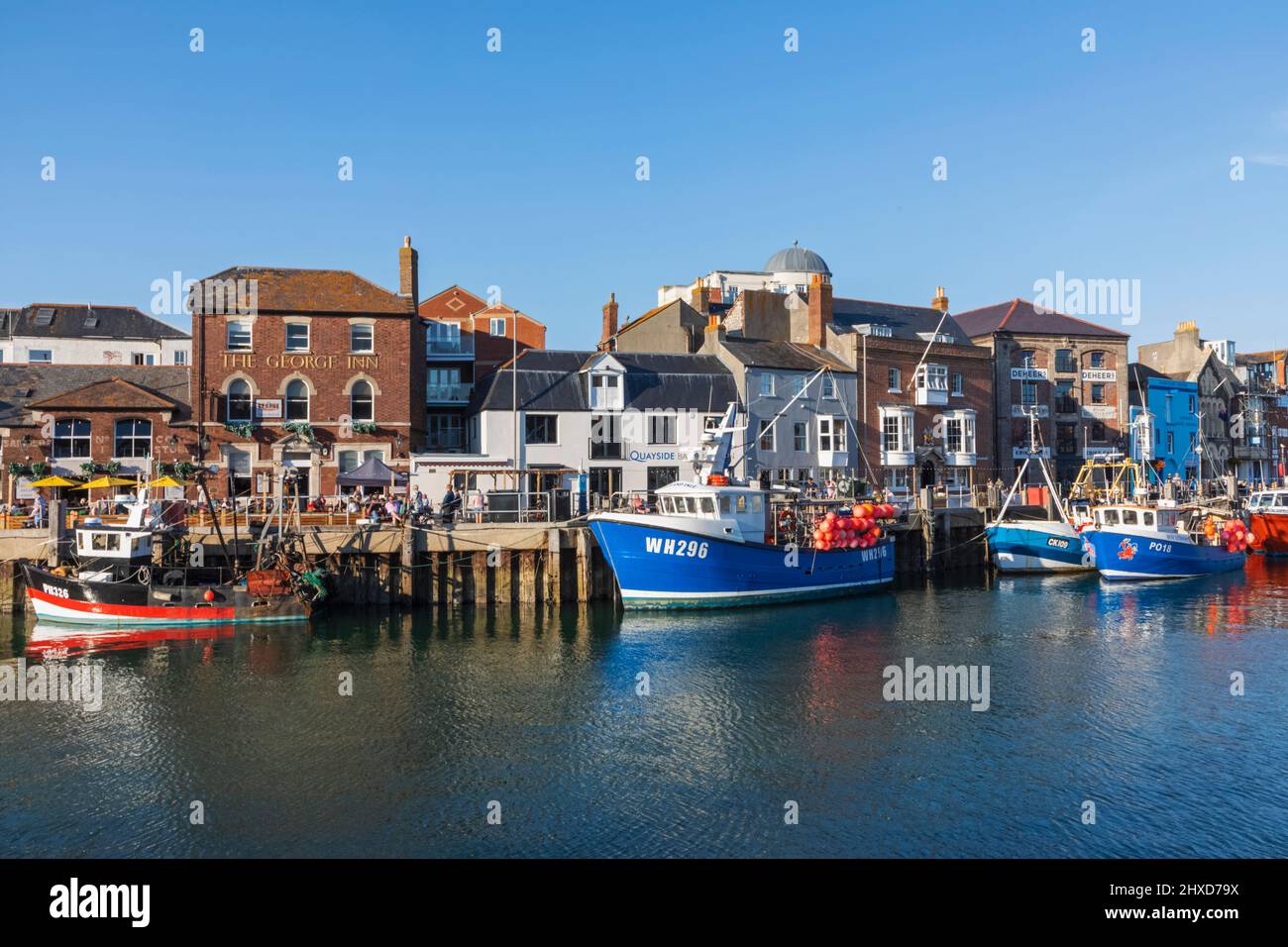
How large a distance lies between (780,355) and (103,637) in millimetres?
37048

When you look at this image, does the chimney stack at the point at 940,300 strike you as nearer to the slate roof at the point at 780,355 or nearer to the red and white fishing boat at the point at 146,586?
the slate roof at the point at 780,355

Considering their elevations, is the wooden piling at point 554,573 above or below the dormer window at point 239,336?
below

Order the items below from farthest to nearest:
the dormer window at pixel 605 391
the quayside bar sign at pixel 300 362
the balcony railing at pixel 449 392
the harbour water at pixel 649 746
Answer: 1. the balcony railing at pixel 449 392
2. the dormer window at pixel 605 391
3. the quayside bar sign at pixel 300 362
4. the harbour water at pixel 649 746

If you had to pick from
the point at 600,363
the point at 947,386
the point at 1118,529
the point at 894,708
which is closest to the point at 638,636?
the point at 894,708

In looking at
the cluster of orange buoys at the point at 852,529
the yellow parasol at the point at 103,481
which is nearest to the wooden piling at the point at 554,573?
the cluster of orange buoys at the point at 852,529

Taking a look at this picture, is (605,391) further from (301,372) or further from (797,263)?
(797,263)

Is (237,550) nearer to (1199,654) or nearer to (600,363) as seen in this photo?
(600,363)

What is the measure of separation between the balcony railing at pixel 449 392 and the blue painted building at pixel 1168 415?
46.8m

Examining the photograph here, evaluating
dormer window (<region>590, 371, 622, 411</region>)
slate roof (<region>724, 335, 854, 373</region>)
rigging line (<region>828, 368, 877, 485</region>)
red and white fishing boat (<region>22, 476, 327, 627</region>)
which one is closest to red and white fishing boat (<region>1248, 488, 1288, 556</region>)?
rigging line (<region>828, 368, 877, 485</region>)

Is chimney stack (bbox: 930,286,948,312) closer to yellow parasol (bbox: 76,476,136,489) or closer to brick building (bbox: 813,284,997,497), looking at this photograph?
brick building (bbox: 813,284,997,497)

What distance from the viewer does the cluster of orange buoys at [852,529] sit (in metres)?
37.0

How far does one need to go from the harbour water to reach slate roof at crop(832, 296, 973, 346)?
103 feet

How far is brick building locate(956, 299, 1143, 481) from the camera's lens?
61.6 metres

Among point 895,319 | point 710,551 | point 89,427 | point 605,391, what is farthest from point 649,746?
point 895,319
